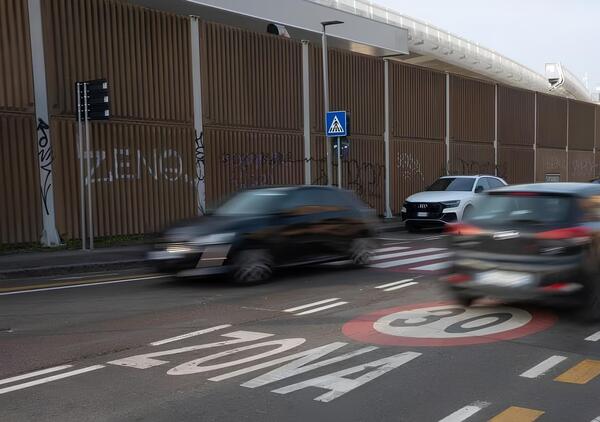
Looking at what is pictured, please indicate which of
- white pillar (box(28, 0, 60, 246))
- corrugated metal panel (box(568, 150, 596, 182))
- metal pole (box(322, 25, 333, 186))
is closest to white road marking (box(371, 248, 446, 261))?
metal pole (box(322, 25, 333, 186))

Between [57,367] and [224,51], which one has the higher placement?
[224,51]

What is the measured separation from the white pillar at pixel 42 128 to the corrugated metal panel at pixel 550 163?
1144 inches

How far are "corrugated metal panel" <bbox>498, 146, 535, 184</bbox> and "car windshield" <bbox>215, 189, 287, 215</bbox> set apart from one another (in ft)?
79.2

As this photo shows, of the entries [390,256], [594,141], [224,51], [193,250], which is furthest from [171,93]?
[594,141]

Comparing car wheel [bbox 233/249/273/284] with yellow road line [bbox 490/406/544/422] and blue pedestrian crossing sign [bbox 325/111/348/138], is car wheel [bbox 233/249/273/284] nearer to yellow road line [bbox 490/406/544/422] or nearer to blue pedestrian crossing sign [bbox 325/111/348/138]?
yellow road line [bbox 490/406/544/422]

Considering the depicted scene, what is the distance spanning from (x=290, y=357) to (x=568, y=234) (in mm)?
3217

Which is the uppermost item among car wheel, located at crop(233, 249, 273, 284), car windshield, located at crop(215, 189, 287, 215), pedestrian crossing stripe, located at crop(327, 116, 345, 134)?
pedestrian crossing stripe, located at crop(327, 116, 345, 134)

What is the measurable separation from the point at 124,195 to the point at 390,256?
23.3 feet

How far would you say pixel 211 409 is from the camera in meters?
4.38

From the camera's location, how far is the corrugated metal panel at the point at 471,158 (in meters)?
28.4

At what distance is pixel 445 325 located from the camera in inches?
265

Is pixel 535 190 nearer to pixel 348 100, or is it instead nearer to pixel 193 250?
pixel 193 250

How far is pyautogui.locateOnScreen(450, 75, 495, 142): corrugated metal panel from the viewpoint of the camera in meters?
28.3

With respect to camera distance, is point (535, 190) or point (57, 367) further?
point (535, 190)
